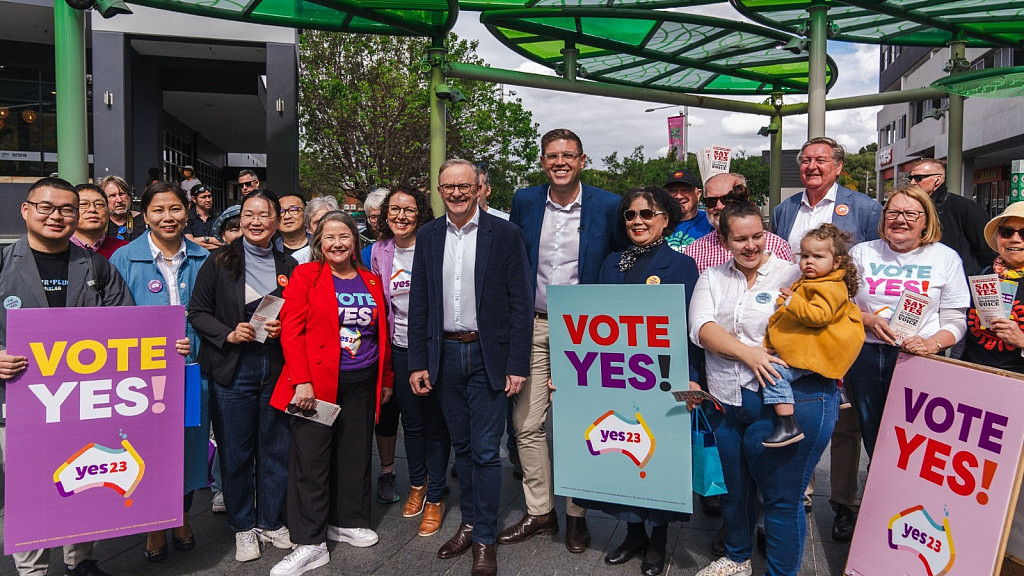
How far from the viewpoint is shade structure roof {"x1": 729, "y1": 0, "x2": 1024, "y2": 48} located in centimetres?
883

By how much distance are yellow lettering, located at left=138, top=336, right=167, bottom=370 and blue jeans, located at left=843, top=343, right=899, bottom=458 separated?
11.4 ft

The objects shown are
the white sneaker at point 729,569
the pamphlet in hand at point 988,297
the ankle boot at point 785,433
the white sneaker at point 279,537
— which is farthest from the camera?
the white sneaker at point 279,537

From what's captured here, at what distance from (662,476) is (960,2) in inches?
325

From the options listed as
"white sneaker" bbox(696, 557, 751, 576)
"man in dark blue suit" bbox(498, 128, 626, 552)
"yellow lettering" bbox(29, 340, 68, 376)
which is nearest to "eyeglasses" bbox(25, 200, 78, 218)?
"yellow lettering" bbox(29, 340, 68, 376)

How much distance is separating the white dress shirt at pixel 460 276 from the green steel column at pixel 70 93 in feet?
13.3

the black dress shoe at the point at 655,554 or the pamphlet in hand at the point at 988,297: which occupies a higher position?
the pamphlet in hand at the point at 988,297

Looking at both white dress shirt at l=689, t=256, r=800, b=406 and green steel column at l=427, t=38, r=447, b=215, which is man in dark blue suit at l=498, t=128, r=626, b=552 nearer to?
white dress shirt at l=689, t=256, r=800, b=406

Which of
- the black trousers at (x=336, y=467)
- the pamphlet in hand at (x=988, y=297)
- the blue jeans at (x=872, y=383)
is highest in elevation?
the pamphlet in hand at (x=988, y=297)

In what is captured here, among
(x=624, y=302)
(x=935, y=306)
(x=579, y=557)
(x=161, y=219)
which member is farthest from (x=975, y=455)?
(x=161, y=219)

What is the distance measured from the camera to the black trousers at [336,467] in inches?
149

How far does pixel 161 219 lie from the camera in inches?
150

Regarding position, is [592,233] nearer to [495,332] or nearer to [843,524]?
[495,332]

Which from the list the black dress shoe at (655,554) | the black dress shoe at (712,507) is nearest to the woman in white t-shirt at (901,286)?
the black dress shoe at (712,507)

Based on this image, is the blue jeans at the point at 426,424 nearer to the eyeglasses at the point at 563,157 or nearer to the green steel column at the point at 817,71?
the eyeglasses at the point at 563,157
